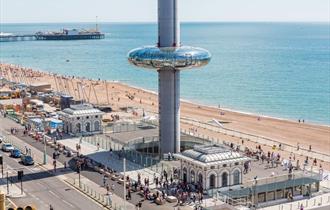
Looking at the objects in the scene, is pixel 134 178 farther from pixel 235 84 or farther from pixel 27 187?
pixel 235 84

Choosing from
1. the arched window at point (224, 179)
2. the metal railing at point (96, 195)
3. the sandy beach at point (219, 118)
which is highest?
the arched window at point (224, 179)

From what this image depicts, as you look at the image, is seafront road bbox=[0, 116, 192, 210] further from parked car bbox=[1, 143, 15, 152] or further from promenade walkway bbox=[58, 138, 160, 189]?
parked car bbox=[1, 143, 15, 152]

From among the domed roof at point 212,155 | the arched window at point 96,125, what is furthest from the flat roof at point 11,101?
the domed roof at point 212,155

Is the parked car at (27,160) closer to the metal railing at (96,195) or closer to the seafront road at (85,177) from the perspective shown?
the seafront road at (85,177)

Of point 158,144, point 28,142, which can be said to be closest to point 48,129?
point 28,142

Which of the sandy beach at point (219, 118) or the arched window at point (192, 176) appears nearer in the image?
the arched window at point (192, 176)

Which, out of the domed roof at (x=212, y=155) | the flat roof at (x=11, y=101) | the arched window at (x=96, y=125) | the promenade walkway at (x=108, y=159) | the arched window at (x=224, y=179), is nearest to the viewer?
the domed roof at (x=212, y=155)

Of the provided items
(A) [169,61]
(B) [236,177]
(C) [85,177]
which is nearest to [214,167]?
(B) [236,177]
